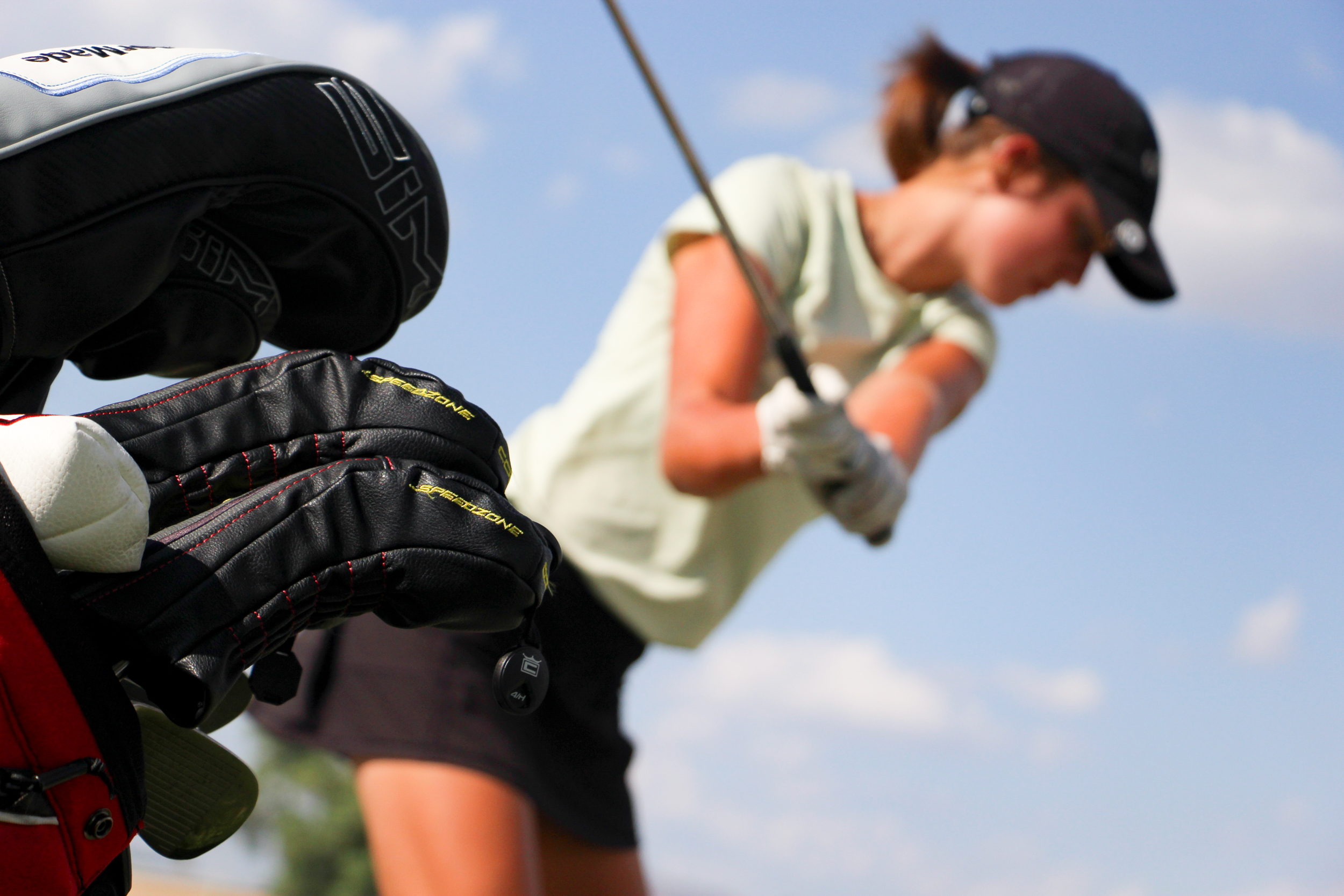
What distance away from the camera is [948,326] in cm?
188

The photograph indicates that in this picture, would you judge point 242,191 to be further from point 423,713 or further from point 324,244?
point 423,713

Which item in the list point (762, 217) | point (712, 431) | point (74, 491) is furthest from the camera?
point (762, 217)

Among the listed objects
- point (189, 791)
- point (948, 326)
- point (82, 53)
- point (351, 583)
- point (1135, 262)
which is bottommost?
point (1135, 262)

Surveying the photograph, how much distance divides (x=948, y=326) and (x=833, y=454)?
381mm

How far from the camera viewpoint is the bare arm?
61.1 inches

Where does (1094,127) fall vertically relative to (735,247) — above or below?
below

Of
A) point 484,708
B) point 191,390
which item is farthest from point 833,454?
point 191,390

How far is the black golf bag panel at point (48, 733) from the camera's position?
0.63 m

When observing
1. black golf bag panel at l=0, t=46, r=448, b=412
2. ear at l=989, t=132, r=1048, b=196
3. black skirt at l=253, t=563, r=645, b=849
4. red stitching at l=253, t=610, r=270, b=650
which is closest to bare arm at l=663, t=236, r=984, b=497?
black skirt at l=253, t=563, r=645, b=849

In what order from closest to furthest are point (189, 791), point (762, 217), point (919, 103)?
point (189, 791) < point (762, 217) < point (919, 103)

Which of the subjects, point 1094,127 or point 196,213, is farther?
point 1094,127

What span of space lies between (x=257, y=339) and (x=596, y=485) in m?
0.73

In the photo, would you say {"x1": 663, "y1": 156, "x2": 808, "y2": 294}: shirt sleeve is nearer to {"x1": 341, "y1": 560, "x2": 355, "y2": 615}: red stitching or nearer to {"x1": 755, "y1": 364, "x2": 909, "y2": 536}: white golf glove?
{"x1": 755, "y1": 364, "x2": 909, "y2": 536}: white golf glove

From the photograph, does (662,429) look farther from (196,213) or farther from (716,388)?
(196,213)
